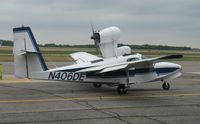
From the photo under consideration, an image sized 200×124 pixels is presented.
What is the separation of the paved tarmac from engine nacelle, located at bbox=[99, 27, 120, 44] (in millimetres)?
2535

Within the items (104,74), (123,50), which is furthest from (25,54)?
(123,50)

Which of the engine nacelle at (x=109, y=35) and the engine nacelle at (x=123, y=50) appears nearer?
the engine nacelle at (x=109, y=35)

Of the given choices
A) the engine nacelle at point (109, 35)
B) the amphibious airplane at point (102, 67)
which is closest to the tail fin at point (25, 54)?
the amphibious airplane at point (102, 67)

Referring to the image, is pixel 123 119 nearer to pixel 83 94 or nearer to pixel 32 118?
pixel 32 118

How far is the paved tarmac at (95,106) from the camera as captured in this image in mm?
11078

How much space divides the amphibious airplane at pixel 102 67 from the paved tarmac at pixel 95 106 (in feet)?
2.16

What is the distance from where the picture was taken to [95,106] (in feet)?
44.7

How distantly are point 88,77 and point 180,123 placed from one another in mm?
8009

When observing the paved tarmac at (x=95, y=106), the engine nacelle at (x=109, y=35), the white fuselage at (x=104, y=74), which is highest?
the engine nacelle at (x=109, y=35)

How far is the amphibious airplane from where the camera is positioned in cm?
1714

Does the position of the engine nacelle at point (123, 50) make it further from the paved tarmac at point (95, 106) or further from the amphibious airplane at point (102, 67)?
the paved tarmac at point (95, 106)

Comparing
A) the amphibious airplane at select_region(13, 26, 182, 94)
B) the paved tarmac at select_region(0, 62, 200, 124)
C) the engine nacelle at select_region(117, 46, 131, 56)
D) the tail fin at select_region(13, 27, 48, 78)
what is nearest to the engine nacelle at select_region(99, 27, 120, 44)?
the amphibious airplane at select_region(13, 26, 182, 94)

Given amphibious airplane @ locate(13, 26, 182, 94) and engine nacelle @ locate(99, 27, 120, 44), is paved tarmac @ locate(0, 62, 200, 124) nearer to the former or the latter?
amphibious airplane @ locate(13, 26, 182, 94)

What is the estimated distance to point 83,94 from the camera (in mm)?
17125
